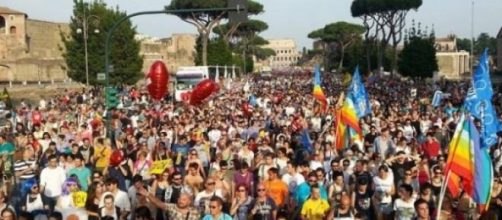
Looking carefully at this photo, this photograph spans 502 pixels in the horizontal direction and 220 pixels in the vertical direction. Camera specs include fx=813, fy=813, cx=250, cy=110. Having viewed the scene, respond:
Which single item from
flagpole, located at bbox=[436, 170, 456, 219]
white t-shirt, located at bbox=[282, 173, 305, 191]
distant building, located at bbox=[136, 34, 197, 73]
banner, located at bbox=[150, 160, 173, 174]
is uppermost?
distant building, located at bbox=[136, 34, 197, 73]

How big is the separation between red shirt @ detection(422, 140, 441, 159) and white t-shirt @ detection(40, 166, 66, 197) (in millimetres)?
5172

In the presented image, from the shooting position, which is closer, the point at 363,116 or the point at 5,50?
the point at 363,116

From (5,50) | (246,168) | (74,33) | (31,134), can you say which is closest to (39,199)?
(246,168)

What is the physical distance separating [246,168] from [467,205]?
263 cm

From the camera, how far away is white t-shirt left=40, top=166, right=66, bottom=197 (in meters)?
8.98

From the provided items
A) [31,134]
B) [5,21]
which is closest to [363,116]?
[31,134]

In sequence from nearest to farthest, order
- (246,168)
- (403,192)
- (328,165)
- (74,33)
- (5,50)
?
1. (403,192)
2. (246,168)
3. (328,165)
4. (74,33)
5. (5,50)

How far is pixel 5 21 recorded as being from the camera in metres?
76.2

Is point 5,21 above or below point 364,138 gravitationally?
above

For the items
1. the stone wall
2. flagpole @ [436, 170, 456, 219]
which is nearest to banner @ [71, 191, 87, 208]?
flagpole @ [436, 170, 456, 219]

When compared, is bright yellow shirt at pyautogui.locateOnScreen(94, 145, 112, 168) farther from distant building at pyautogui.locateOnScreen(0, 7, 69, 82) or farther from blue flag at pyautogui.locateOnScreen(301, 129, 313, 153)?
distant building at pyautogui.locateOnScreen(0, 7, 69, 82)

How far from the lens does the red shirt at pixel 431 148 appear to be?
1158 cm

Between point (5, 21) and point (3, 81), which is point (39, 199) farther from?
point (5, 21)

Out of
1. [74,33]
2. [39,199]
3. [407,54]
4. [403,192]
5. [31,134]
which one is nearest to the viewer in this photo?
[403,192]
